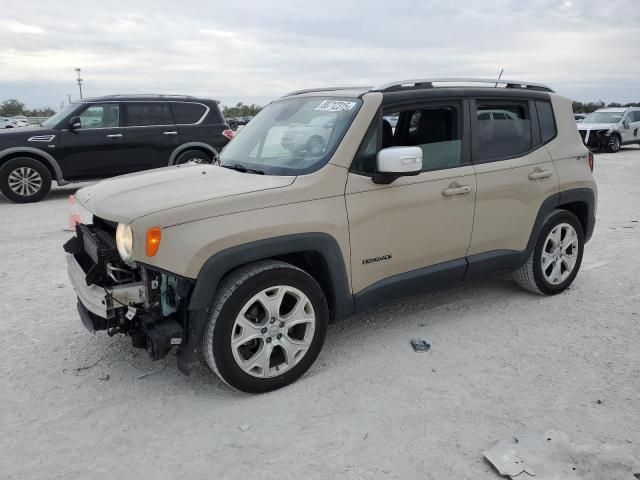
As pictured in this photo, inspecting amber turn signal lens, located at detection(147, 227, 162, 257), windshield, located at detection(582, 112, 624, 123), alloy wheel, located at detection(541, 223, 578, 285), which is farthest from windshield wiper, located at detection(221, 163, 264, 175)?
windshield, located at detection(582, 112, 624, 123)

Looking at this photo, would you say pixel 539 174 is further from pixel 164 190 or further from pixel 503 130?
pixel 164 190

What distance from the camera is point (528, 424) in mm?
2949

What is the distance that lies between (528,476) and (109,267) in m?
2.45

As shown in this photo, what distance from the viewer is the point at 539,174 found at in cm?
448

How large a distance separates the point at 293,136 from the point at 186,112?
298 inches

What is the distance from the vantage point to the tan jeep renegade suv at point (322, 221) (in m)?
3.09

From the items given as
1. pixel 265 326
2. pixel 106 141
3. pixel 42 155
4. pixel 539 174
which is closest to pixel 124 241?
pixel 265 326

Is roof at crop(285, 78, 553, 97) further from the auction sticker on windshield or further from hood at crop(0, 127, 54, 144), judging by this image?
hood at crop(0, 127, 54, 144)

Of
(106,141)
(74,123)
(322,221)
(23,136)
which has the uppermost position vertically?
(74,123)

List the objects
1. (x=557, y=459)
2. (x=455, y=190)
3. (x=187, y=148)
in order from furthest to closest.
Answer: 1. (x=187, y=148)
2. (x=455, y=190)
3. (x=557, y=459)

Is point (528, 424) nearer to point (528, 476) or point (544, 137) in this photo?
point (528, 476)

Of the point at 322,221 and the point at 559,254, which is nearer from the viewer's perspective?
the point at 322,221

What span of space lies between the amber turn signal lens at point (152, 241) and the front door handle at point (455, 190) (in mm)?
2021

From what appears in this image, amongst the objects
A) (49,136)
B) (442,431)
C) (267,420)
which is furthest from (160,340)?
(49,136)
